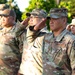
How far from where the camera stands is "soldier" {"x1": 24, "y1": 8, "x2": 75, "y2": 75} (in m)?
4.94

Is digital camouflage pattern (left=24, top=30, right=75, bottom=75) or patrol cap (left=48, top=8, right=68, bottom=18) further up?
→ patrol cap (left=48, top=8, right=68, bottom=18)

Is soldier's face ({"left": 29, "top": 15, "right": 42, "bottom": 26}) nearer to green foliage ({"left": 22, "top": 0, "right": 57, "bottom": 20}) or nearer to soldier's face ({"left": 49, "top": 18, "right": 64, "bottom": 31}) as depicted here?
soldier's face ({"left": 49, "top": 18, "right": 64, "bottom": 31})

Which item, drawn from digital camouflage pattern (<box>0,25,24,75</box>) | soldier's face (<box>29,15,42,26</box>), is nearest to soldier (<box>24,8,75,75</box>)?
soldier's face (<box>29,15,42,26</box>)

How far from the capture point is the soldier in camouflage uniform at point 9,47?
5.94 m

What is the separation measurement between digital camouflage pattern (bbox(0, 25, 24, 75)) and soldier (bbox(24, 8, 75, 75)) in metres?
0.41

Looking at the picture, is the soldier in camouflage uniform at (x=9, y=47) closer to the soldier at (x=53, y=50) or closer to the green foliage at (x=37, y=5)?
the soldier at (x=53, y=50)

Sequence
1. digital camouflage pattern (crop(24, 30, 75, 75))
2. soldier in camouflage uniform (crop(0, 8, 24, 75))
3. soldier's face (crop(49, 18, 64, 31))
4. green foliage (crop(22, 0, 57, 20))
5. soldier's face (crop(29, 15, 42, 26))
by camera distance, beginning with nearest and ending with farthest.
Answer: digital camouflage pattern (crop(24, 30, 75, 75)), soldier's face (crop(49, 18, 64, 31)), soldier's face (crop(29, 15, 42, 26)), soldier in camouflage uniform (crop(0, 8, 24, 75)), green foliage (crop(22, 0, 57, 20))

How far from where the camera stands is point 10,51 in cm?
594

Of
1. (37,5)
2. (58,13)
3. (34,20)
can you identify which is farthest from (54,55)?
(37,5)

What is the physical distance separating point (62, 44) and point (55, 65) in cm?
28

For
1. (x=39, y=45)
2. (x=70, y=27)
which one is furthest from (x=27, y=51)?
(x=70, y=27)

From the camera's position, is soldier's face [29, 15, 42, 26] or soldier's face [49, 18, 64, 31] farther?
soldier's face [29, 15, 42, 26]


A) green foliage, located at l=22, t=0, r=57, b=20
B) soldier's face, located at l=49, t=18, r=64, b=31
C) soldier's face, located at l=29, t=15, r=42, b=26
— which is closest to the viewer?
soldier's face, located at l=49, t=18, r=64, b=31

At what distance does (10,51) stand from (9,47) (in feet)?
0.20
